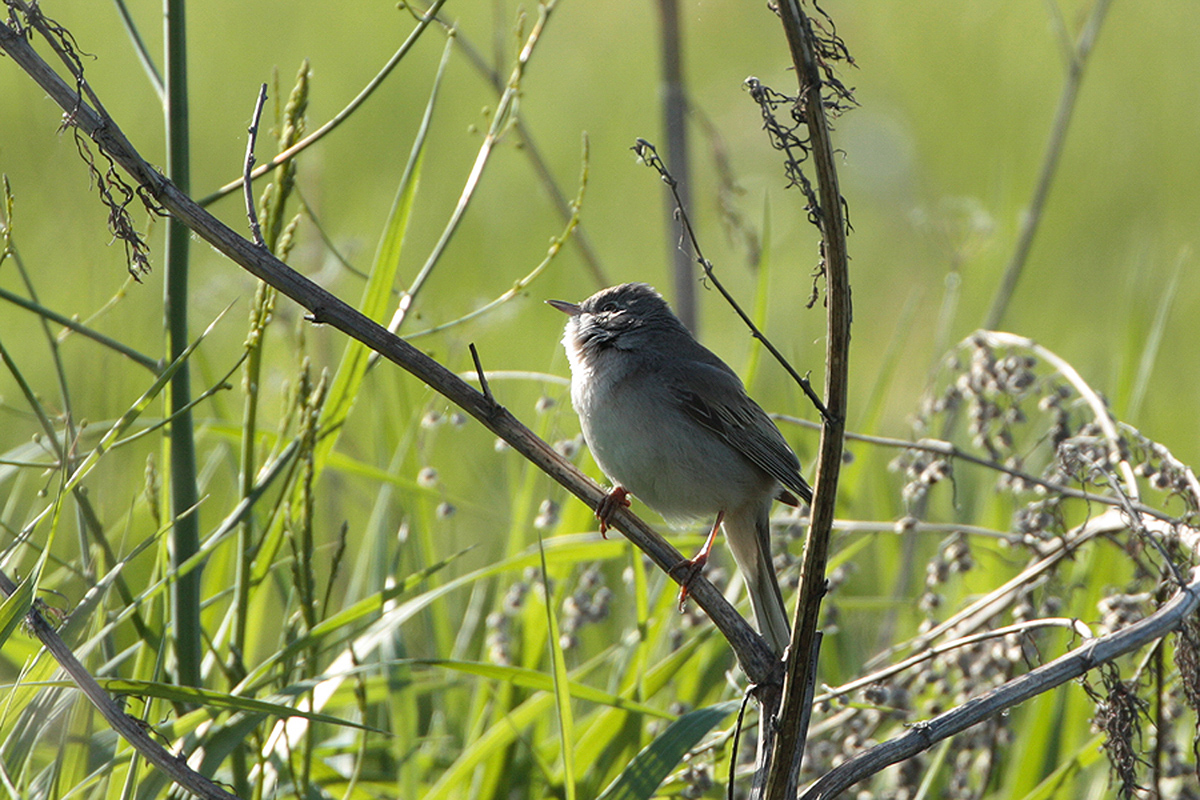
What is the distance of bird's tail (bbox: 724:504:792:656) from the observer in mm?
2697

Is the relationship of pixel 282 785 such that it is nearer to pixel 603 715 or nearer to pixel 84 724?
pixel 84 724

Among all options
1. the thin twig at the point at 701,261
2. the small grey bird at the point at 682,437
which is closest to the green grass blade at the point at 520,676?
the small grey bird at the point at 682,437

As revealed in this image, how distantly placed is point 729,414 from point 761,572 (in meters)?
0.44

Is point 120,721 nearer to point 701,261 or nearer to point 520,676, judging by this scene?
point 520,676

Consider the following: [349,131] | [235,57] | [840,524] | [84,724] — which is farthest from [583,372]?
[235,57]

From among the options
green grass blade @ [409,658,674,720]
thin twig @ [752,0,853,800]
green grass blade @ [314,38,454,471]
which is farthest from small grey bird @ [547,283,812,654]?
thin twig @ [752,0,853,800]

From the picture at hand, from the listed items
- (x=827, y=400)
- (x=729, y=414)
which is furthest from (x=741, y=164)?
(x=827, y=400)

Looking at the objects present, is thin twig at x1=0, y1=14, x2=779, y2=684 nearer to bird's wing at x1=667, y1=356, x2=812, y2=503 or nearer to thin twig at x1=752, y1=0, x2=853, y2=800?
thin twig at x1=752, y1=0, x2=853, y2=800

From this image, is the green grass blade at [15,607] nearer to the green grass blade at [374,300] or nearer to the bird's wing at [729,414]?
the green grass blade at [374,300]

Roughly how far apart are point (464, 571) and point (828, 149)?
10.7 feet

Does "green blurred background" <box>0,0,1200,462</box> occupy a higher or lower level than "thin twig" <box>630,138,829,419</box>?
higher

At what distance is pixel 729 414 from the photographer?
309cm

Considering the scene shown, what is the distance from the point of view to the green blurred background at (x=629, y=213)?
13.2 ft

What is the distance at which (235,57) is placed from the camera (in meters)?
8.87
